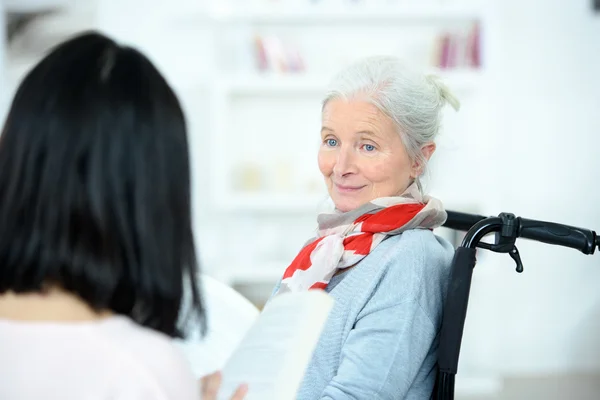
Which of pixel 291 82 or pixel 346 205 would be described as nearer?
pixel 346 205

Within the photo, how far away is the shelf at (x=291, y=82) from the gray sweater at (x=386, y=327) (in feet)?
→ 8.04

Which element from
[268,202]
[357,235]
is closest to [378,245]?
[357,235]

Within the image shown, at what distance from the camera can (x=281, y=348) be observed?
2.95 ft

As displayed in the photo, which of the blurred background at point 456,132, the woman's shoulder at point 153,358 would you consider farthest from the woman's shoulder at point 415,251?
the blurred background at point 456,132

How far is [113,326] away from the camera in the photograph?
761mm

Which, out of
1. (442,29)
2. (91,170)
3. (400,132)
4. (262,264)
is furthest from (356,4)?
(91,170)

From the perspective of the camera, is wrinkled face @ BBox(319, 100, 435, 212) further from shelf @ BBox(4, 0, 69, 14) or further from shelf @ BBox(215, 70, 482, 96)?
shelf @ BBox(4, 0, 69, 14)

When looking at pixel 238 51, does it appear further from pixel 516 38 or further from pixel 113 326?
pixel 113 326

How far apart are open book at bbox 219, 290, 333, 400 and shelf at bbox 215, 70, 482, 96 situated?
288 cm

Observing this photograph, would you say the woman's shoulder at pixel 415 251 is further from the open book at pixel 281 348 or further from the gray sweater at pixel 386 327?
the open book at pixel 281 348

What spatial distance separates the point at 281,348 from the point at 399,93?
0.72 m

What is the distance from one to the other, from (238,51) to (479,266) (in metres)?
1.73

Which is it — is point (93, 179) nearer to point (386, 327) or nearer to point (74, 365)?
point (74, 365)

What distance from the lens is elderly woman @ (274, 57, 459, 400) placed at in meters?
1.27
